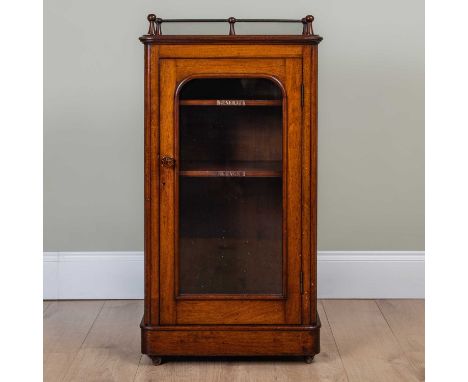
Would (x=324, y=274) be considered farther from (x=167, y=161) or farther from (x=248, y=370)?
(x=167, y=161)

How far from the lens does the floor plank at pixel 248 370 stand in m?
1.61

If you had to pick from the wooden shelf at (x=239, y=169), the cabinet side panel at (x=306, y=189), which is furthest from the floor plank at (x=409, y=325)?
the wooden shelf at (x=239, y=169)

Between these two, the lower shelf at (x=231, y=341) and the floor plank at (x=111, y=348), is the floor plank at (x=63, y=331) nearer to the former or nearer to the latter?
the floor plank at (x=111, y=348)

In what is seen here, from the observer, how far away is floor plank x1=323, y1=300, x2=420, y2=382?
5.34ft

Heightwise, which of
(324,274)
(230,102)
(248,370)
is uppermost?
(230,102)

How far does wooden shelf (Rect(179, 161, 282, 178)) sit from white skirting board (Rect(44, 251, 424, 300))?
2.17ft

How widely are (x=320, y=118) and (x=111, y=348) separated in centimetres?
98

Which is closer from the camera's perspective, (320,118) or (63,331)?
(63,331)

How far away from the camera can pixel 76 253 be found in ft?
7.42

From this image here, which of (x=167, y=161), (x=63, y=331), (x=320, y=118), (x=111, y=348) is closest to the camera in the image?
(x=167, y=161)

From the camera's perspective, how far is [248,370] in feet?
5.45

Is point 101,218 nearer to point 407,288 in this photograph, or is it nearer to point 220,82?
point 220,82

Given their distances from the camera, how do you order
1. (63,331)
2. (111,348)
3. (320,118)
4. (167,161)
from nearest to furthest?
(167,161)
(111,348)
(63,331)
(320,118)

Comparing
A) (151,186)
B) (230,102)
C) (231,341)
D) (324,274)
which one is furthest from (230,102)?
(324,274)
